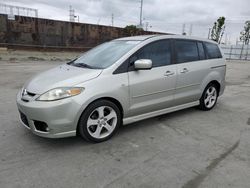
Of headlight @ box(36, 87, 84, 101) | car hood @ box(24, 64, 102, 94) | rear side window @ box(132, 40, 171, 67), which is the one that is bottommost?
headlight @ box(36, 87, 84, 101)

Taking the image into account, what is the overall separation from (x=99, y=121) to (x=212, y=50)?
128 inches

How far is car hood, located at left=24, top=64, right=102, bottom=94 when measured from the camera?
318 centimetres

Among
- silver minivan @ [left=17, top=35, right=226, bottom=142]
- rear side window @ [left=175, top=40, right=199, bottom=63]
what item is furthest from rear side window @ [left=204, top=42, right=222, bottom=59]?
rear side window @ [left=175, top=40, right=199, bottom=63]

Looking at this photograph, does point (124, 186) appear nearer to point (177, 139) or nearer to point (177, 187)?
point (177, 187)

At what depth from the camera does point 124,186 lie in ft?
8.08

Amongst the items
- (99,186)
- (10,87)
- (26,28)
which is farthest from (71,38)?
(99,186)

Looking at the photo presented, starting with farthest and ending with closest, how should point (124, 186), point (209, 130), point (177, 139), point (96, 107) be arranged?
point (209, 130) < point (177, 139) < point (96, 107) < point (124, 186)

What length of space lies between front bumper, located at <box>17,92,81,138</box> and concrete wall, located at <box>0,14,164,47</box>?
21060mm

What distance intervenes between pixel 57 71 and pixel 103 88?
99cm

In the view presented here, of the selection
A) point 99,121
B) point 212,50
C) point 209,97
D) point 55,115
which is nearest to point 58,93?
point 55,115

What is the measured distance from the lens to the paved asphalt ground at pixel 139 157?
257cm

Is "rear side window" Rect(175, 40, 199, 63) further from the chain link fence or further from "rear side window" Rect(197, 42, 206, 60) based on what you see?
the chain link fence

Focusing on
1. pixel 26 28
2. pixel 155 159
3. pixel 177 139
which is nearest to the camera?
pixel 155 159

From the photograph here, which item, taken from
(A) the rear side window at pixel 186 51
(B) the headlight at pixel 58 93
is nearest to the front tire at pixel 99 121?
(B) the headlight at pixel 58 93
